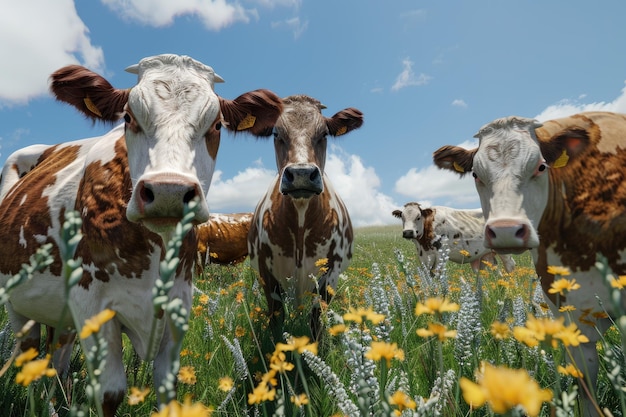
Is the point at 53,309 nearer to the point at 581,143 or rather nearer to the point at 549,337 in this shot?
the point at 549,337

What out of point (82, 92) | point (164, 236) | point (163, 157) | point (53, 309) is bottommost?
point (53, 309)

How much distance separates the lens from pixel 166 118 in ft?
7.43

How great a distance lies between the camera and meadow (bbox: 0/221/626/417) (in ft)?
3.10

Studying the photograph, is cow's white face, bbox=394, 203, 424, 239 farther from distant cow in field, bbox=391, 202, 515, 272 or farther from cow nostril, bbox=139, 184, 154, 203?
cow nostril, bbox=139, 184, 154, 203

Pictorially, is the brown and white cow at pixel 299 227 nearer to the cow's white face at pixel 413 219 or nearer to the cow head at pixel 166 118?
the cow head at pixel 166 118

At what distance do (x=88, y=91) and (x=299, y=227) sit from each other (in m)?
2.34

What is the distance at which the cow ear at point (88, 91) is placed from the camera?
2.71 meters

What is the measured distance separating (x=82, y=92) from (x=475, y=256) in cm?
1331

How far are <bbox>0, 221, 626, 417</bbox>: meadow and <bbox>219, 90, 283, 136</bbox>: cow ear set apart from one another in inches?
54.4

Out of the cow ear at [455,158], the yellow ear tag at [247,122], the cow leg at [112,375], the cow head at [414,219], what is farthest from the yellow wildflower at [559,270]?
the cow head at [414,219]

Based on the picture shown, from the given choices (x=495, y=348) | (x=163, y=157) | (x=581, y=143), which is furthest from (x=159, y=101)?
(x=581, y=143)

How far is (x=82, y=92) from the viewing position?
109 inches

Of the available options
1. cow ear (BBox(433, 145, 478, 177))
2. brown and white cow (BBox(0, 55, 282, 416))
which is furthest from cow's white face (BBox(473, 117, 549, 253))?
brown and white cow (BBox(0, 55, 282, 416))

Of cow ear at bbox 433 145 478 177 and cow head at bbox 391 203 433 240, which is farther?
cow head at bbox 391 203 433 240
